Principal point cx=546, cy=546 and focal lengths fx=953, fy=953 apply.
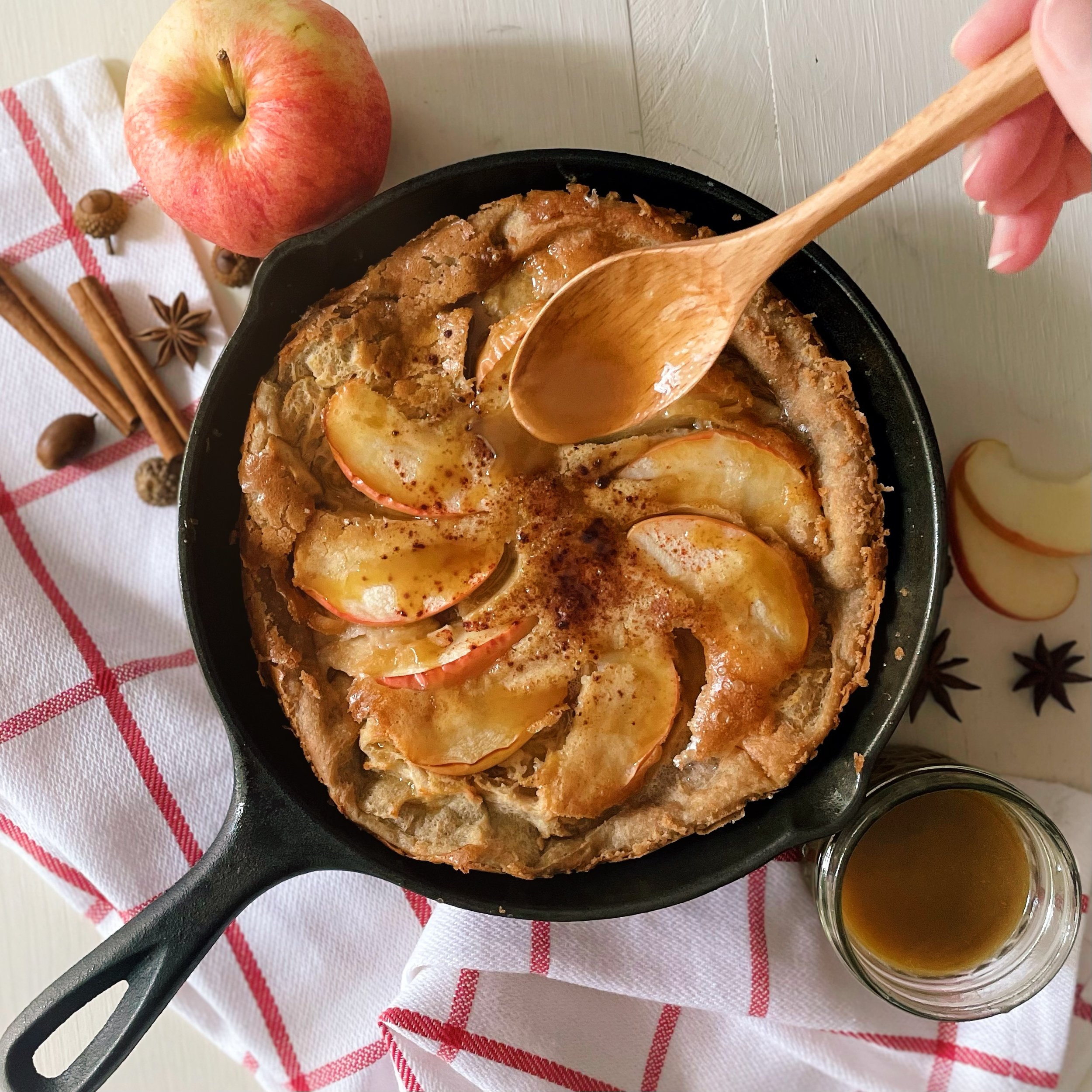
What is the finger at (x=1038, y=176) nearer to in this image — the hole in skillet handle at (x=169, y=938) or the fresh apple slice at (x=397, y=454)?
the fresh apple slice at (x=397, y=454)

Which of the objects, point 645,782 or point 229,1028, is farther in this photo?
point 229,1028

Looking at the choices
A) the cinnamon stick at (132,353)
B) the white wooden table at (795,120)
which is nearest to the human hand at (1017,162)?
the white wooden table at (795,120)

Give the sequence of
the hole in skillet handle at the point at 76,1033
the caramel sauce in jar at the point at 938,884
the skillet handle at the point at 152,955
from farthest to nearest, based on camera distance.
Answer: the hole in skillet handle at the point at 76,1033, the caramel sauce in jar at the point at 938,884, the skillet handle at the point at 152,955

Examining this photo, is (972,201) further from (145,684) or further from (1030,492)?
(145,684)

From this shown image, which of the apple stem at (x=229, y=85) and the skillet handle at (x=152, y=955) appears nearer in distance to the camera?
the skillet handle at (x=152, y=955)

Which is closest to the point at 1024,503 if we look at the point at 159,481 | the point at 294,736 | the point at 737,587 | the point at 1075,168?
the point at 1075,168

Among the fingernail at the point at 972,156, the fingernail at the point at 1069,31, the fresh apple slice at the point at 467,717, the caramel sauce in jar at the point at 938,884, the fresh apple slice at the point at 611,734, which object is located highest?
the fingernail at the point at 1069,31

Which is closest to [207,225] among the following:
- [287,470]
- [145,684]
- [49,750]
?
[287,470]
